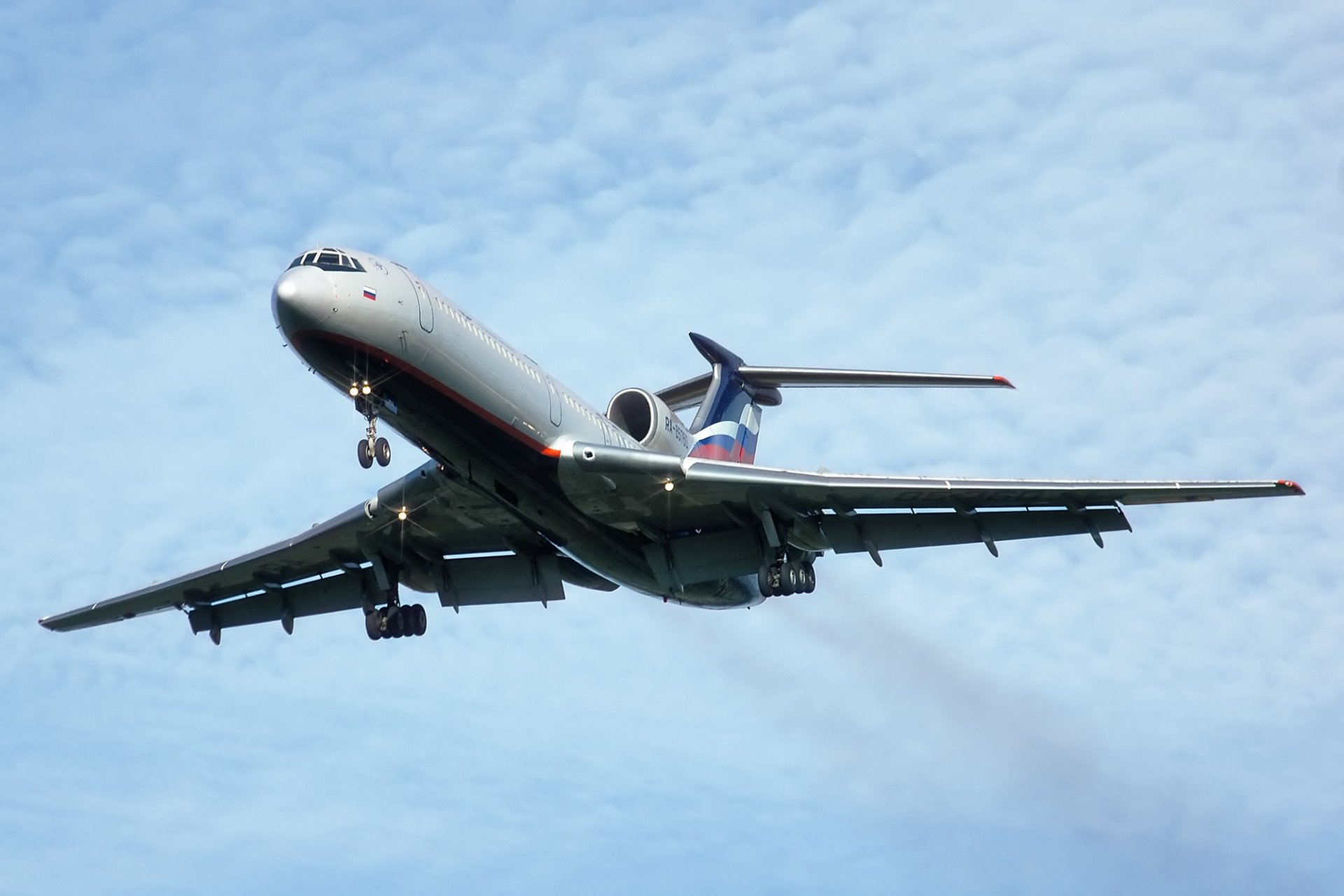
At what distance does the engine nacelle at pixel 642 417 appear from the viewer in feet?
105

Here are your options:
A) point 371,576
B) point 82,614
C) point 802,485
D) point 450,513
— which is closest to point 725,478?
point 802,485

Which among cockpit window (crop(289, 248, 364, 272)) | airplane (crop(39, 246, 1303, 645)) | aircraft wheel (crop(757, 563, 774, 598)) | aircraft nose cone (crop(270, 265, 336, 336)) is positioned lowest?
aircraft wheel (crop(757, 563, 774, 598))

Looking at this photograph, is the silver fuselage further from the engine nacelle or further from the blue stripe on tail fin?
the blue stripe on tail fin

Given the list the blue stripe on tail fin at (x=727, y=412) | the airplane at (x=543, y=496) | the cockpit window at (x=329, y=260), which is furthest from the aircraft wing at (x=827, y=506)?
the cockpit window at (x=329, y=260)

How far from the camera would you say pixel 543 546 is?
3422cm

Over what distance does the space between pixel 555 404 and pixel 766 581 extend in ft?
17.3

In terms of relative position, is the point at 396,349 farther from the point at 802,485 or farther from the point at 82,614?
the point at 82,614

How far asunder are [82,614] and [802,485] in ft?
53.4

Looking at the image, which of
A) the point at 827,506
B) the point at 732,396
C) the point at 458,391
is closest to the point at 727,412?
the point at 732,396

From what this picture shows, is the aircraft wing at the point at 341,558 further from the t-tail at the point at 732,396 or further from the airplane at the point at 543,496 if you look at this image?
the t-tail at the point at 732,396

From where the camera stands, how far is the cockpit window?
26844mm

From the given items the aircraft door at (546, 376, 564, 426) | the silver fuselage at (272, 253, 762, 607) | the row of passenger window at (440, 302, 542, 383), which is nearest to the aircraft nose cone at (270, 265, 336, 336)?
the silver fuselage at (272, 253, 762, 607)

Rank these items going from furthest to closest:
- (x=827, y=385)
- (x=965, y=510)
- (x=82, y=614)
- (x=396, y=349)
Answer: (x=82, y=614) < (x=827, y=385) < (x=965, y=510) < (x=396, y=349)

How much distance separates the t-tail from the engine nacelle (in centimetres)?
152
